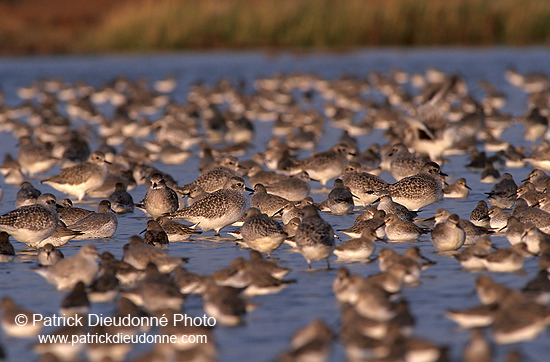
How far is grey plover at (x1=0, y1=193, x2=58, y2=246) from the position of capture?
14477 mm

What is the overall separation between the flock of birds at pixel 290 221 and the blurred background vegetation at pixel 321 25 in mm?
26578

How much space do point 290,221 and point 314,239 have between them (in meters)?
1.79

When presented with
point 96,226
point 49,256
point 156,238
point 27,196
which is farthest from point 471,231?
point 27,196

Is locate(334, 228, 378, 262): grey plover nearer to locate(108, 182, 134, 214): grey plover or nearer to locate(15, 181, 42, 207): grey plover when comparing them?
locate(108, 182, 134, 214): grey plover

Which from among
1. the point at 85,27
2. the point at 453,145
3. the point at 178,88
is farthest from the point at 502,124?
the point at 85,27

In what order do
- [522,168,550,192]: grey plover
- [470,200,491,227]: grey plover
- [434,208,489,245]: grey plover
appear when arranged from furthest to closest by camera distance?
[522,168,550,192]: grey plover, [470,200,491,227]: grey plover, [434,208,489,245]: grey plover

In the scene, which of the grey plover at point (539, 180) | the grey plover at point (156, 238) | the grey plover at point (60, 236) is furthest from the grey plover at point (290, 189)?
the grey plover at point (60, 236)

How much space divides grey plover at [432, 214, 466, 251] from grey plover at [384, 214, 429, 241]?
752mm

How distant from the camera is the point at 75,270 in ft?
39.6

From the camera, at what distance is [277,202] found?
16719mm

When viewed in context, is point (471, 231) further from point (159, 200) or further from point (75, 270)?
point (75, 270)

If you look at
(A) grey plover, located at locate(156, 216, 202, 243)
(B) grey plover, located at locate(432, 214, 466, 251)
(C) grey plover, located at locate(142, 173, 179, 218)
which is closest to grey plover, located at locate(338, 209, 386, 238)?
(B) grey plover, located at locate(432, 214, 466, 251)

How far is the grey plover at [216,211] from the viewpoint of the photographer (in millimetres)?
15469

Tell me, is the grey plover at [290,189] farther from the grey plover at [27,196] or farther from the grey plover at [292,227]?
the grey plover at [27,196]
